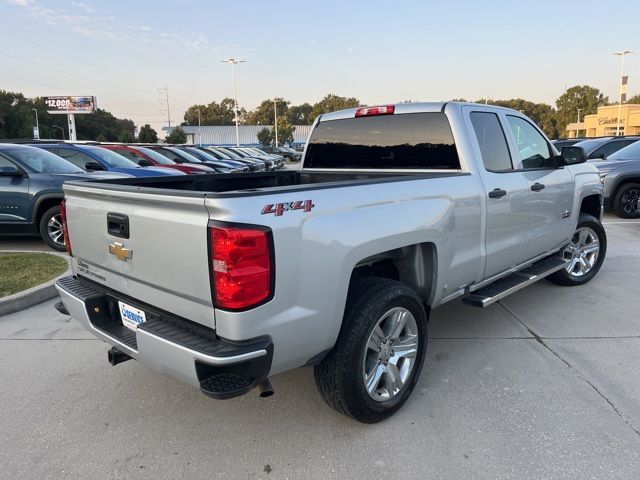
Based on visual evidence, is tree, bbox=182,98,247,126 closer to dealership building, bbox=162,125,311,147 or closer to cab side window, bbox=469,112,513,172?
dealership building, bbox=162,125,311,147

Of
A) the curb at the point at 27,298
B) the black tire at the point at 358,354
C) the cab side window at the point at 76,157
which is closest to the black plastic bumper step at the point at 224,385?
the black tire at the point at 358,354

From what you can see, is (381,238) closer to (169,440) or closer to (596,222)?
(169,440)

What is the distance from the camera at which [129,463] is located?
264 centimetres

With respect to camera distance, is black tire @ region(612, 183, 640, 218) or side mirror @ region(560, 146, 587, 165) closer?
side mirror @ region(560, 146, 587, 165)

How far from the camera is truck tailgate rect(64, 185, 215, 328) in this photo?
2.28 m

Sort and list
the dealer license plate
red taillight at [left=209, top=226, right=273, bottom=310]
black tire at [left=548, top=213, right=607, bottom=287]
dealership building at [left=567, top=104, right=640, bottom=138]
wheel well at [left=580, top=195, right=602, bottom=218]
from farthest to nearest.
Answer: dealership building at [left=567, top=104, right=640, bottom=138] < wheel well at [left=580, top=195, right=602, bottom=218] < black tire at [left=548, top=213, right=607, bottom=287] < the dealer license plate < red taillight at [left=209, top=226, right=273, bottom=310]

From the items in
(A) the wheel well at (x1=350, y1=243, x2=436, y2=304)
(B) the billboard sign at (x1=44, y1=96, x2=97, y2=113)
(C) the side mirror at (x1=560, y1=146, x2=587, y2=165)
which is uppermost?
(B) the billboard sign at (x1=44, y1=96, x2=97, y2=113)

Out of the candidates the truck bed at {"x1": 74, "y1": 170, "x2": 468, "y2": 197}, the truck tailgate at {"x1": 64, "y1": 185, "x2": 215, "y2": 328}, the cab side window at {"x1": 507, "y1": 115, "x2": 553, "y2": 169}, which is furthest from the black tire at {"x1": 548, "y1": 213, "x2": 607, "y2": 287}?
the truck tailgate at {"x1": 64, "y1": 185, "x2": 215, "y2": 328}

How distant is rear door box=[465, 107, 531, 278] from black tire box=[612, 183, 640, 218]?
24.5ft

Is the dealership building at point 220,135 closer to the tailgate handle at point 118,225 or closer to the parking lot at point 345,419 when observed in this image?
the parking lot at point 345,419

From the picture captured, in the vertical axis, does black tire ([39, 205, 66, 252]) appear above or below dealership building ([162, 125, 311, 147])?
below

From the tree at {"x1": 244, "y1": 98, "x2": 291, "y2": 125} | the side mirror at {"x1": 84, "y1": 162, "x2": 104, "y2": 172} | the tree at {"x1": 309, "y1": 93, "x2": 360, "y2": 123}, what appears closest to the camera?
the side mirror at {"x1": 84, "y1": 162, "x2": 104, "y2": 172}

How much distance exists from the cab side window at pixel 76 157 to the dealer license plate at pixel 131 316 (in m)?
7.96

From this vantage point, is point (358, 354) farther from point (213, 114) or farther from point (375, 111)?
point (213, 114)
